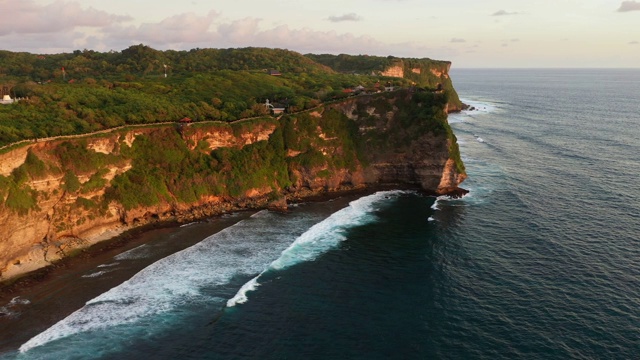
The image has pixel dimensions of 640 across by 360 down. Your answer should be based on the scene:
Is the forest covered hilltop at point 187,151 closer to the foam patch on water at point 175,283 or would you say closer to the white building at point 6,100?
the white building at point 6,100

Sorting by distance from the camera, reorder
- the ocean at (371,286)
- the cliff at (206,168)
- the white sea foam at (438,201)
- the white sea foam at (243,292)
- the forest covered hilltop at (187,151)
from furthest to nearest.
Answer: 1. the white sea foam at (438,201)
2. the forest covered hilltop at (187,151)
3. the cliff at (206,168)
4. the white sea foam at (243,292)
5. the ocean at (371,286)

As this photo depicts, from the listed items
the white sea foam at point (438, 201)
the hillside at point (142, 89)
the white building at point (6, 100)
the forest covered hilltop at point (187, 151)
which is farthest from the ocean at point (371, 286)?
the white building at point (6, 100)

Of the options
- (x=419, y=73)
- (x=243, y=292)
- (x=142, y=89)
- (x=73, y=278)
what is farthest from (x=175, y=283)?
(x=419, y=73)

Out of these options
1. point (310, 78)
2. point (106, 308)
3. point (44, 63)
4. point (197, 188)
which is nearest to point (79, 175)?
point (197, 188)

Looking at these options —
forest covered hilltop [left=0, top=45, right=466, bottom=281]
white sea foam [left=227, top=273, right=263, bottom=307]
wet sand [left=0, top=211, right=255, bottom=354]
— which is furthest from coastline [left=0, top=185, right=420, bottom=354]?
white sea foam [left=227, top=273, right=263, bottom=307]

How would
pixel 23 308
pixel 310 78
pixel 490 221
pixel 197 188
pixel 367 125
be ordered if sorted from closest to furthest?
pixel 23 308
pixel 490 221
pixel 197 188
pixel 367 125
pixel 310 78

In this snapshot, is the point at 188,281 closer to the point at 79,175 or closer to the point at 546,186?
the point at 79,175
